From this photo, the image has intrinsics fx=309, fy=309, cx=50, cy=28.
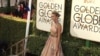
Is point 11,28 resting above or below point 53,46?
above

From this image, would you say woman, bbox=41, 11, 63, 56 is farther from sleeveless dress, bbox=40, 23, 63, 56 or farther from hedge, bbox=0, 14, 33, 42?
hedge, bbox=0, 14, 33, 42

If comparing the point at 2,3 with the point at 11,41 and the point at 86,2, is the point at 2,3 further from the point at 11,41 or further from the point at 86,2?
the point at 86,2

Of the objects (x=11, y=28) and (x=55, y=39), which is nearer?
(x=55, y=39)

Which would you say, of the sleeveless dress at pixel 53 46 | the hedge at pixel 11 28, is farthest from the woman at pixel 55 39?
the hedge at pixel 11 28

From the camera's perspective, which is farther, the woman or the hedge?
the hedge

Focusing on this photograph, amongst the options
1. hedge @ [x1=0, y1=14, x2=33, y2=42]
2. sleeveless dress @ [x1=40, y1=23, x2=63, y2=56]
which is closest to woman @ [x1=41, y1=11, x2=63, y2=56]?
sleeveless dress @ [x1=40, y1=23, x2=63, y2=56]

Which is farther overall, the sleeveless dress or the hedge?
the hedge

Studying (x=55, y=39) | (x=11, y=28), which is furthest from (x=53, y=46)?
(x=11, y=28)

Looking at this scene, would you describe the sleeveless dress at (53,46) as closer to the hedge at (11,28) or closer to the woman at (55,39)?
the woman at (55,39)

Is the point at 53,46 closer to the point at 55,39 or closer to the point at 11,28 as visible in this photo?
the point at 55,39

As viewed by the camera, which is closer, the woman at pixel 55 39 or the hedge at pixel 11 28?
the woman at pixel 55 39

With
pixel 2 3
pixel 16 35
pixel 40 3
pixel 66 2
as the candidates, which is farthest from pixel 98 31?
pixel 2 3

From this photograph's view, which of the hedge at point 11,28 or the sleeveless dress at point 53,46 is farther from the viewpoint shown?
the hedge at point 11,28

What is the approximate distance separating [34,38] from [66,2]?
4.35ft
